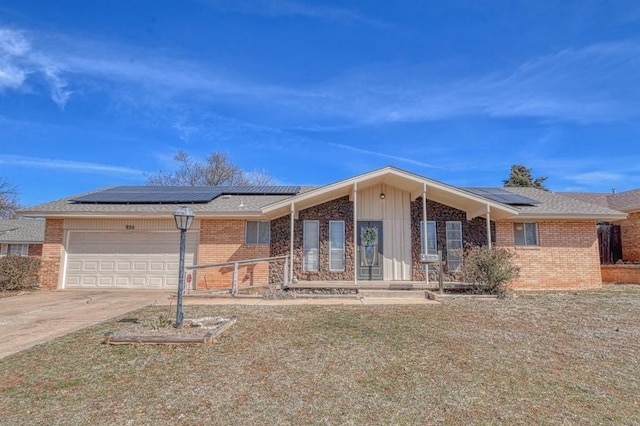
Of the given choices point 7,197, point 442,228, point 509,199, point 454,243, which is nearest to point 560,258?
point 509,199

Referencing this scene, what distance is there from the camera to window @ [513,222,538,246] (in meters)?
12.1

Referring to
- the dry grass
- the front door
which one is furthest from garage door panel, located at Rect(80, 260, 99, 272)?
the front door

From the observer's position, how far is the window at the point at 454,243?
1212 cm

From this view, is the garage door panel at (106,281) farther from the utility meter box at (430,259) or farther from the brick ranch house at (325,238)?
the utility meter box at (430,259)

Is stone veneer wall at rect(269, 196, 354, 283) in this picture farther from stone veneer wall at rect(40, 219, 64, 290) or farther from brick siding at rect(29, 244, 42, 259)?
brick siding at rect(29, 244, 42, 259)

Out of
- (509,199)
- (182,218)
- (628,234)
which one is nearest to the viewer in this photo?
(182,218)

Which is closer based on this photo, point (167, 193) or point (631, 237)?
point (167, 193)

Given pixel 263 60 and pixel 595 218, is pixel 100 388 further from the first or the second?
pixel 595 218

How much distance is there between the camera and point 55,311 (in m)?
8.05

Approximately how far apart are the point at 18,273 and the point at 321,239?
32.7ft

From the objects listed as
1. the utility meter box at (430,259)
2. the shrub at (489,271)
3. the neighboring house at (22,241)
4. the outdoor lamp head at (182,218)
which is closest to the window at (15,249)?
the neighboring house at (22,241)

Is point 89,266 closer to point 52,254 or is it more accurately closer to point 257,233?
point 52,254

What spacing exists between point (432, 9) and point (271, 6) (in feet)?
16.5

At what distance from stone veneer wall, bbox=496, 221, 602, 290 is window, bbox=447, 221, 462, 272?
137cm
